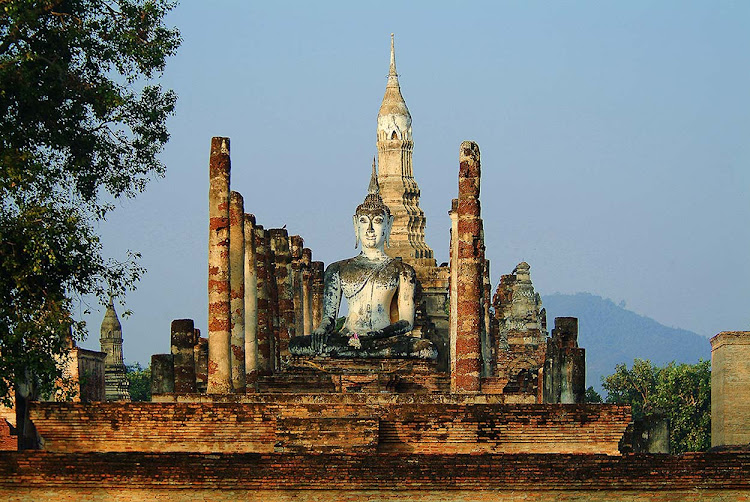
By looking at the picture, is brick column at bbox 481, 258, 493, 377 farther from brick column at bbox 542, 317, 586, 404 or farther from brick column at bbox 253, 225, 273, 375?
brick column at bbox 542, 317, 586, 404

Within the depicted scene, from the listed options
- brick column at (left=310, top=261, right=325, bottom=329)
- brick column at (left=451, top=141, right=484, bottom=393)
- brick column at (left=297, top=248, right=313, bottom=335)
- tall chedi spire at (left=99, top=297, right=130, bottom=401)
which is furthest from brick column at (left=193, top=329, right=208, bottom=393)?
tall chedi spire at (left=99, top=297, right=130, bottom=401)

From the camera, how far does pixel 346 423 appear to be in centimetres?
2045

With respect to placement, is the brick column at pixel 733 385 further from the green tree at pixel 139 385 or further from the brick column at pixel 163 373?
the green tree at pixel 139 385

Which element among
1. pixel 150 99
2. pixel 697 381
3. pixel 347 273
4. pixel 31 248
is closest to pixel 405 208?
pixel 697 381

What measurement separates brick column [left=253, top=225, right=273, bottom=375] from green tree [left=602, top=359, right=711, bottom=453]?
2708cm

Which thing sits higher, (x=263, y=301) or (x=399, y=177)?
(x=399, y=177)

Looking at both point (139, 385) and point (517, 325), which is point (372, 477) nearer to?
point (517, 325)

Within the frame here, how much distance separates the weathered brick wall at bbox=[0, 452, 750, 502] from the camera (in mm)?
19156

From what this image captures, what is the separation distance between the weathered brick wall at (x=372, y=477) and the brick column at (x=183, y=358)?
22.7ft

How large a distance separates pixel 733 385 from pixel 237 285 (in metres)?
12.1

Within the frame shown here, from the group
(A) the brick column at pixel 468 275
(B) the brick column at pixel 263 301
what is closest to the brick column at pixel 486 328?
(B) the brick column at pixel 263 301

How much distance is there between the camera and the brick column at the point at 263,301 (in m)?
29.9

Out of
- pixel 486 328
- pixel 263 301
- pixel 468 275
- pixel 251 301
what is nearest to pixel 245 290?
pixel 251 301

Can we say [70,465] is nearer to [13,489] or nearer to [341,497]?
[13,489]
